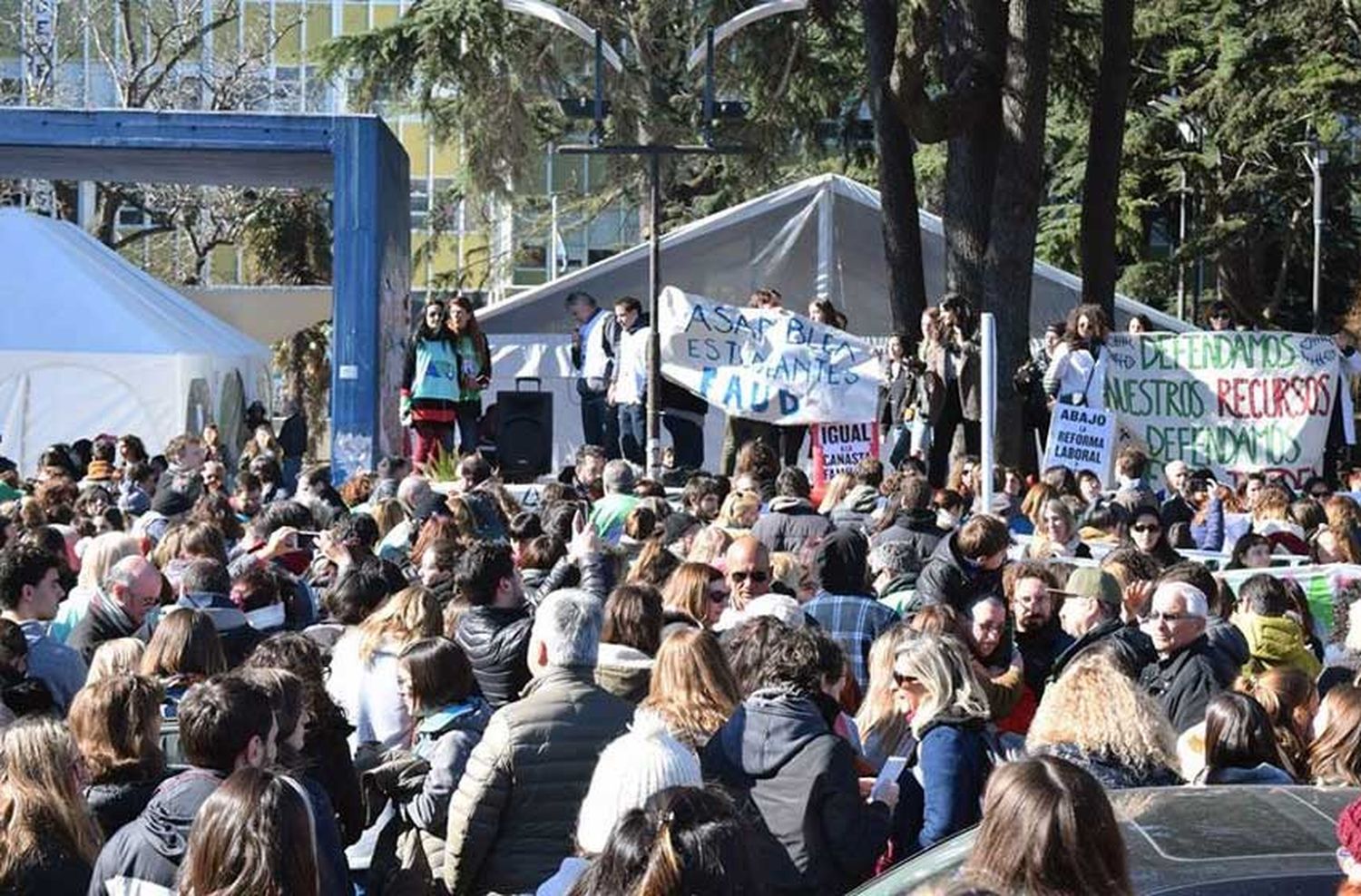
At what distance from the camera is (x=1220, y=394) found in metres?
18.8

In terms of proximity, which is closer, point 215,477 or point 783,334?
point 215,477

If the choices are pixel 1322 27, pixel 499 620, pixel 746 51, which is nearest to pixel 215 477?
pixel 499 620

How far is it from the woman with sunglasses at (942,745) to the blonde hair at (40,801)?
85.4 inches

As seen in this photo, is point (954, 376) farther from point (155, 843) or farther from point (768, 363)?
point (155, 843)

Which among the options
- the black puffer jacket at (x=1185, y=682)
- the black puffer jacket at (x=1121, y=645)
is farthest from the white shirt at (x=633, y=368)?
the black puffer jacket at (x=1185, y=682)

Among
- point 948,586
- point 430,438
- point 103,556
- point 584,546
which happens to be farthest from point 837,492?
point 430,438

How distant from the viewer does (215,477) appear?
14.5 meters

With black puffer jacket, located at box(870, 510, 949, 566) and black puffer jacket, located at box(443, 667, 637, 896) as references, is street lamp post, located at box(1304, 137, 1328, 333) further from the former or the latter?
black puffer jacket, located at box(443, 667, 637, 896)

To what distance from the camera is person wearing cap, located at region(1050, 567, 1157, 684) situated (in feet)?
25.6

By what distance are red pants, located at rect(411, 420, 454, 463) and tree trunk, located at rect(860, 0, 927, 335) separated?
4.99m

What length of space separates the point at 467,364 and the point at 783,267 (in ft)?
24.5

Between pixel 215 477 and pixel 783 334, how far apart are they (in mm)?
6378

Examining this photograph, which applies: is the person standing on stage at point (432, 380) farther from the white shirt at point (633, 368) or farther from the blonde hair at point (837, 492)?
the blonde hair at point (837, 492)

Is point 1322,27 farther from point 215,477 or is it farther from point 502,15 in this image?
point 215,477
